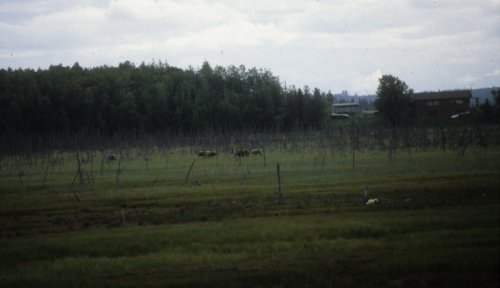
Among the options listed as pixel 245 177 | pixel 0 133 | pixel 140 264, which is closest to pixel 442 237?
pixel 140 264

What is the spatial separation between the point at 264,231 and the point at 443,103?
59907 millimetres

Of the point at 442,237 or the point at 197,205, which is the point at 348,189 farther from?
the point at 442,237

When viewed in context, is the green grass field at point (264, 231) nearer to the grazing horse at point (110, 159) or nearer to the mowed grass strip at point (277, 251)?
the mowed grass strip at point (277, 251)

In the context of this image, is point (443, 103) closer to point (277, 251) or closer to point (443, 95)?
point (443, 95)

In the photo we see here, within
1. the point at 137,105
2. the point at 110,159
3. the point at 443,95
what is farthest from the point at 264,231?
the point at 137,105

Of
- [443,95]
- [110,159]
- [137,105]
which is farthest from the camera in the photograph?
[137,105]

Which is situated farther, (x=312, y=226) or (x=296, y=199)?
(x=296, y=199)

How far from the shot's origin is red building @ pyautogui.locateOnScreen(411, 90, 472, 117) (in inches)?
2748

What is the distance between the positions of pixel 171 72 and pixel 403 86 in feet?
200

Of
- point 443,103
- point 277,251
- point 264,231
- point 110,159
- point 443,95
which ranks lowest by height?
point 277,251

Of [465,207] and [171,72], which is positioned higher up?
[171,72]

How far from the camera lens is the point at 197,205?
25.3m

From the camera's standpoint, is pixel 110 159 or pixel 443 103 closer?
pixel 110 159

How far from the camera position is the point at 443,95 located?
74125 mm
